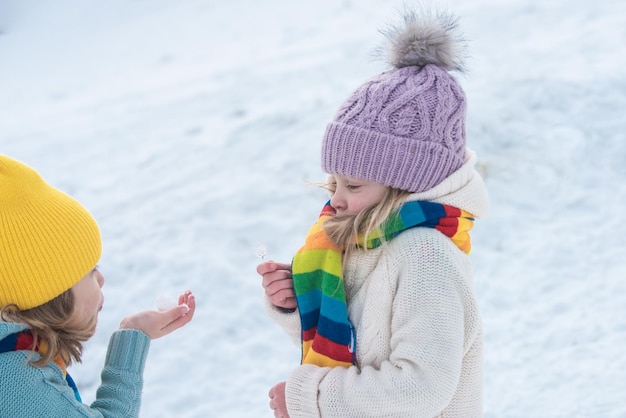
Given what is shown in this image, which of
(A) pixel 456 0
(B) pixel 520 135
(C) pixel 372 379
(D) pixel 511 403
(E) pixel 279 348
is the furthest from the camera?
(A) pixel 456 0

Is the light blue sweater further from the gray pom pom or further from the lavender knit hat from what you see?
the gray pom pom

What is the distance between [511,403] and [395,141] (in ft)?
6.27

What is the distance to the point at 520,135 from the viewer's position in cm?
503

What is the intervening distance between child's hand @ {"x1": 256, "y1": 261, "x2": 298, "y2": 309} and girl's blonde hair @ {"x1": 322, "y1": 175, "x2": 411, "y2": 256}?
9.2 inches

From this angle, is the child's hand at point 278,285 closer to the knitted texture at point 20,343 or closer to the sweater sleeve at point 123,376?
the sweater sleeve at point 123,376

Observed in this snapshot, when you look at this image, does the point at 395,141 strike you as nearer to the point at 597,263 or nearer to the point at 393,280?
the point at 393,280

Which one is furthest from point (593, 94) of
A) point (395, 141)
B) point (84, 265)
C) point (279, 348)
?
point (84, 265)

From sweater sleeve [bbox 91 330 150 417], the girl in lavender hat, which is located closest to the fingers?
sweater sleeve [bbox 91 330 150 417]

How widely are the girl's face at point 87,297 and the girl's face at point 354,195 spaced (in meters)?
0.70

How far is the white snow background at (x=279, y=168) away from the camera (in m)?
3.50

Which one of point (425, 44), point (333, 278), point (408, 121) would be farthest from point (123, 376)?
point (425, 44)

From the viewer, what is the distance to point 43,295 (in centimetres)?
169

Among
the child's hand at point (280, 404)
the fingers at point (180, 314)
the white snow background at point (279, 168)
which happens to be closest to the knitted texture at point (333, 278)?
the child's hand at point (280, 404)

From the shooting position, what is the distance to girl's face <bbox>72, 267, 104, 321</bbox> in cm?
177
